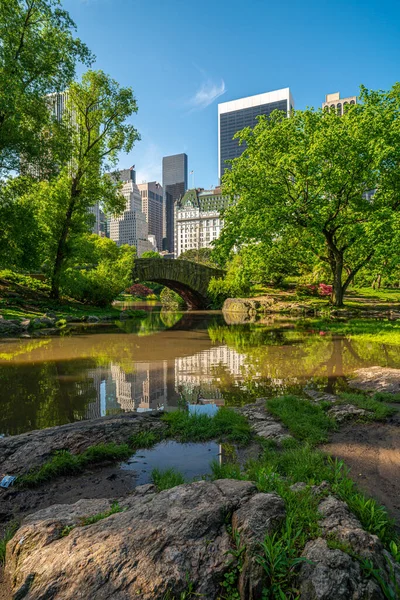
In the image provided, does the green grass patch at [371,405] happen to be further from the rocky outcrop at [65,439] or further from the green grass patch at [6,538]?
the green grass patch at [6,538]

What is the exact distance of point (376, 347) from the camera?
37.3 feet

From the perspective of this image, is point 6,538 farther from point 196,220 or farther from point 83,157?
point 196,220

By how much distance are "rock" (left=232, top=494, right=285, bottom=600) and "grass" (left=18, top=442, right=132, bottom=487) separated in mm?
2074

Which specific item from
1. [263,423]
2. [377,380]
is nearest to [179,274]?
[377,380]

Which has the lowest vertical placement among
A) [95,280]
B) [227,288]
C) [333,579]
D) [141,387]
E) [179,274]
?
[141,387]

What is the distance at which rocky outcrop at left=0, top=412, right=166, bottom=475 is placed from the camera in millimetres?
3619

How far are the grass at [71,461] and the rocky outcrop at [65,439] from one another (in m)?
0.12

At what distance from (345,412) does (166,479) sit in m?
3.07

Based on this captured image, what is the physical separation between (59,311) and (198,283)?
61.0 ft

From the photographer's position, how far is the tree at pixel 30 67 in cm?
1666

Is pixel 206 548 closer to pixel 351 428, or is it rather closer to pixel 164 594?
pixel 164 594

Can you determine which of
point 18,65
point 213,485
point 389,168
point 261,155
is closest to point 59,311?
point 18,65

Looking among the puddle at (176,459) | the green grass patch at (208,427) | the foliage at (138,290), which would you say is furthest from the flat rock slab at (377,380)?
the foliage at (138,290)

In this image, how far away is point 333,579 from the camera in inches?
68.6
